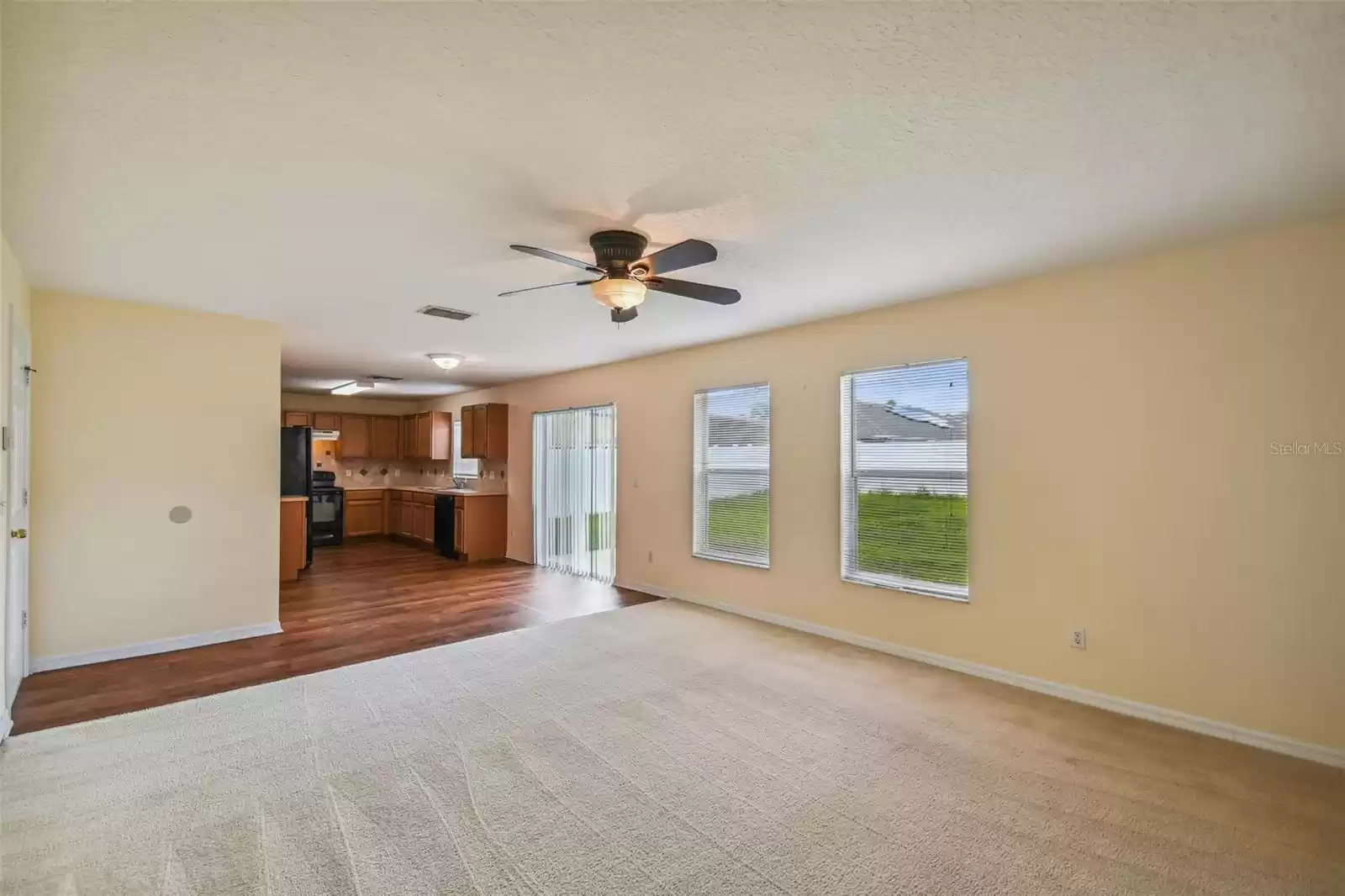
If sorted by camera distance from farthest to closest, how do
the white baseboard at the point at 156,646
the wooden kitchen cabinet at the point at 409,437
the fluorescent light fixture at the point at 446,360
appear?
the wooden kitchen cabinet at the point at 409,437 < the fluorescent light fixture at the point at 446,360 < the white baseboard at the point at 156,646

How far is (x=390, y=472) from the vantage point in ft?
36.4

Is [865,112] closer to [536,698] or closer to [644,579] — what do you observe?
[536,698]

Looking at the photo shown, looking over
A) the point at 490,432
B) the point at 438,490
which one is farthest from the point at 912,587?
the point at 438,490

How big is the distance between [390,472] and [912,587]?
962 cm

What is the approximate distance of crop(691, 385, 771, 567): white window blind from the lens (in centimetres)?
536

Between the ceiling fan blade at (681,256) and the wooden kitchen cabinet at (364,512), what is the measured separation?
9.18 m

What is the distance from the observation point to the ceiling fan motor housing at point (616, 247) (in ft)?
9.32

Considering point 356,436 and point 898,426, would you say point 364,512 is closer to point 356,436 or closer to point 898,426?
point 356,436

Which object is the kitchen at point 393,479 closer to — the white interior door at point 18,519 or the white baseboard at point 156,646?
the white baseboard at point 156,646

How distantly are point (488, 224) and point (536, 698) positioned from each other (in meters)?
2.54

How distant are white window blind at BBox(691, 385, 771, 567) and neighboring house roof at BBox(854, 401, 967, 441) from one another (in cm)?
88

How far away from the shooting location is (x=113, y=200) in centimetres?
255

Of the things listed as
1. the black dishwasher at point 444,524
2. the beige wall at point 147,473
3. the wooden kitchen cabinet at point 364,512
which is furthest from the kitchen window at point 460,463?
the beige wall at point 147,473

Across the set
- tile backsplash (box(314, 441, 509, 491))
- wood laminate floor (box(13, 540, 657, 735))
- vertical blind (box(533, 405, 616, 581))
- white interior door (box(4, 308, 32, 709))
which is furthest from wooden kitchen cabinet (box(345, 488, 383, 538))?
white interior door (box(4, 308, 32, 709))
